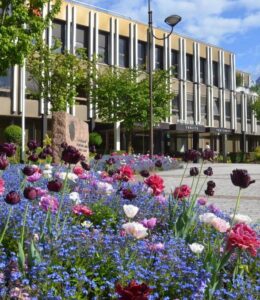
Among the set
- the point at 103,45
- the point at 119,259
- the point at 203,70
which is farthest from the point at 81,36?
the point at 119,259

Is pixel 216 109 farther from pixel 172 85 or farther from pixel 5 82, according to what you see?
pixel 5 82

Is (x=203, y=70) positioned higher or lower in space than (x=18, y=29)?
higher

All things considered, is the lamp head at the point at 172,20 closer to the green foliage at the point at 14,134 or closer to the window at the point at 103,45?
the green foliage at the point at 14,134

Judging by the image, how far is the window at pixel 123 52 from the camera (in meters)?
42.0

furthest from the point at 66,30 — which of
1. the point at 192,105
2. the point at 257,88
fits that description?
the point at 257,88

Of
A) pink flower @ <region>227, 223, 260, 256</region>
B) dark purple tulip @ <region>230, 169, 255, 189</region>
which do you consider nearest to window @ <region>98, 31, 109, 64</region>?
dark purple tulip @ <region>230, 169, 255, 189</region>

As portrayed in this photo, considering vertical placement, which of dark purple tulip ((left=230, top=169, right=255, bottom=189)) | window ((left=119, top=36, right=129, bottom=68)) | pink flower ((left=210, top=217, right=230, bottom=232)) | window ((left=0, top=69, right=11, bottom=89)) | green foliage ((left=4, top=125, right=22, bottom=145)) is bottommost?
pink flower ((left=210, top=217, right=230, bottom=232))

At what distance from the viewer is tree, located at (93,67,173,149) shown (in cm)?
3216

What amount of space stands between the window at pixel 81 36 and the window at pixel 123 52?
12.3ft

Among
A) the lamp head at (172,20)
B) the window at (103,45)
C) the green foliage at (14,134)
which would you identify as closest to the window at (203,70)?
the window at (103,45)

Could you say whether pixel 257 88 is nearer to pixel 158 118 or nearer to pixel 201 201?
pixel 158 118

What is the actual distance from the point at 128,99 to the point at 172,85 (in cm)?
1451

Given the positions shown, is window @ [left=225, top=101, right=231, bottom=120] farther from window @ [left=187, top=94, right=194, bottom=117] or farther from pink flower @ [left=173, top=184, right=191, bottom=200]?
pink flower @ [left=173, top=184, right=191, bottom=200]

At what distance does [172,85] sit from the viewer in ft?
151
